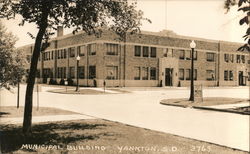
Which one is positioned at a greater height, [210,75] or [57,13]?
[57,13]

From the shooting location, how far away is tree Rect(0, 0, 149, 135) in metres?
8.80

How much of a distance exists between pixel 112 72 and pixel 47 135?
34.9m

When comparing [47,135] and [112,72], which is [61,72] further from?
[47,135]

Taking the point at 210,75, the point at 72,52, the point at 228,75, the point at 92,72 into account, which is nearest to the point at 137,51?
the point at 92,72

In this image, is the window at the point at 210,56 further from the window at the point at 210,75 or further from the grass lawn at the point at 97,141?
the grass lawn at the point at 97,141

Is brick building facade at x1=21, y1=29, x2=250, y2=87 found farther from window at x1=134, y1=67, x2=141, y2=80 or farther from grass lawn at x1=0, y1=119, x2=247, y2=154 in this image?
grass lawn at x1=0, y1=119, x2=247, y2=154

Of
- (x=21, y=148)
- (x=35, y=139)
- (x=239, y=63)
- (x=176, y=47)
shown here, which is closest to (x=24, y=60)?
(x=35, y=139)

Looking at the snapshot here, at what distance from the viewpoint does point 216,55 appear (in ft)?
187

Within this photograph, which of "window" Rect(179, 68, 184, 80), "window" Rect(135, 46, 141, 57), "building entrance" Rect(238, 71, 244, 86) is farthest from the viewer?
"building entrance" Rect(238, 71, 244, 86)

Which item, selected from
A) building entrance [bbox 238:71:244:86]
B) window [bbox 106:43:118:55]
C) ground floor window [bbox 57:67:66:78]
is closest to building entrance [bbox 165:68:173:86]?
window [bbox 106:43:118:55]

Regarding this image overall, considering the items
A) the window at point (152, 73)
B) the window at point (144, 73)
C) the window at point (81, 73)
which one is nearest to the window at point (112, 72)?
the window at point (144, 73)

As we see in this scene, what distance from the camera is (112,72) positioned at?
→ 1722 inches

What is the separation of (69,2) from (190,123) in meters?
6.35

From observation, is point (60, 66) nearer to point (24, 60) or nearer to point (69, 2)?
point (24, 60)
